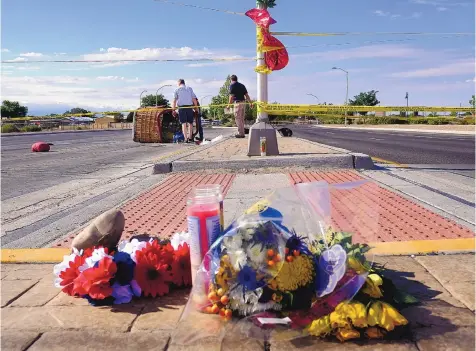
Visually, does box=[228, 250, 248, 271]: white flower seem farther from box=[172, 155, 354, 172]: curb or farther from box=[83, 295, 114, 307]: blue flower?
box=[172, 155, 354, 172]: curb

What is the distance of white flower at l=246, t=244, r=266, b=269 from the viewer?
86.4 inches

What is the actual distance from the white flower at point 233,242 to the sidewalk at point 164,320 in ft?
1.36

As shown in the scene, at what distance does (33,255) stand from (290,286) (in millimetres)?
2328

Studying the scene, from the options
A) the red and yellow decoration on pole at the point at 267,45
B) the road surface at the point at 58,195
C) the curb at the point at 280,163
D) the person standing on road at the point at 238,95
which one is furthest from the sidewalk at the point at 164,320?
the person standing on road at the point at 238,95

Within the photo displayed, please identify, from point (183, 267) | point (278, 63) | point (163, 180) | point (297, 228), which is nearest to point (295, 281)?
point (297, 228)

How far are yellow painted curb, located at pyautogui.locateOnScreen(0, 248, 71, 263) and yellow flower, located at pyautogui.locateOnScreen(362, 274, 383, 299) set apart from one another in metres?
2.36

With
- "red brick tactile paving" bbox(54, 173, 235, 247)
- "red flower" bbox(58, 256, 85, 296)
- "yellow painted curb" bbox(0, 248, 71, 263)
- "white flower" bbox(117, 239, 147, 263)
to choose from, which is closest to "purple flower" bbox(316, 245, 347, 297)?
"white flower" bbox(117, 239, 147, 263)

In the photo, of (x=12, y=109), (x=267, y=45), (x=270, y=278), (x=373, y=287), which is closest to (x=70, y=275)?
(x=270, y=278)

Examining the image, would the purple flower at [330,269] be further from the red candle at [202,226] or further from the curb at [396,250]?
the curb at [396,250]

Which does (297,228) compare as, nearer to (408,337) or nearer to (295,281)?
(295,281)

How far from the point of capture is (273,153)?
823 centimetres

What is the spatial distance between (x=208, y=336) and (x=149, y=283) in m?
0.66

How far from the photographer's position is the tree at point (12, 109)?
102062 millimetres

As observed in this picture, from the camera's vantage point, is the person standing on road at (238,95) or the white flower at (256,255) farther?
the person standing on road at (238,95)
